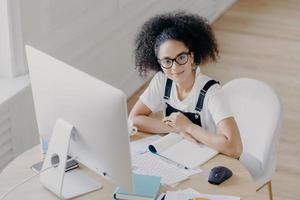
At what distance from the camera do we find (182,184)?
254 centimetres

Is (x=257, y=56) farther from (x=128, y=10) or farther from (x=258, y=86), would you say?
(x=258, y=86)

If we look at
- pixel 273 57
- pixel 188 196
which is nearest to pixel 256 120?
pixel 188 196

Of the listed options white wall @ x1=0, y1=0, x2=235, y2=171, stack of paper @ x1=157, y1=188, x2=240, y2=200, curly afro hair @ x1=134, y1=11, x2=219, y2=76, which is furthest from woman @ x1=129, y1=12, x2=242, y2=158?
white wall @ x1=0, y1=0, x2=235, y2=171

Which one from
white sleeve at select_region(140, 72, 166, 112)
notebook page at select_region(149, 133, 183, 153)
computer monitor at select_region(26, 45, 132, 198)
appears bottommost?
notebook page at select_region(149, 133, 183, 153)

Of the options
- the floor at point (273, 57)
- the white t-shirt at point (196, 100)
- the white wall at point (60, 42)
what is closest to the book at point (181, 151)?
the white t-shirt at point (196, 100)

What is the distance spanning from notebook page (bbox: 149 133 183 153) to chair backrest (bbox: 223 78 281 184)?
12.7 inches

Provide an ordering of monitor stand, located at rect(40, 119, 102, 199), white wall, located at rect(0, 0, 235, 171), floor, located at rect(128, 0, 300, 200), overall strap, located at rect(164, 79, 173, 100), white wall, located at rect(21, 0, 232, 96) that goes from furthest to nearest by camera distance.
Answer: floor, located at rect(128, 0, 300, 200)
white wall, located at rect(21, 0, 232, 96)
white wall, located at rect(0, 0, 235, 171)
overall strap, located at rect(164, 79, 173, 100)
monitor stand, located at rect(40, 119, 102, 199)

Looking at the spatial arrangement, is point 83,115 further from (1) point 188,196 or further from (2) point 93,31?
(2) point 93,31

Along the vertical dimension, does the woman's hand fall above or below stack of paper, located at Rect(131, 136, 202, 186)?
above

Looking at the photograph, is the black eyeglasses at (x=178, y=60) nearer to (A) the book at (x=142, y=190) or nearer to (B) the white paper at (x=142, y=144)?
(B) the white paper at (x=142, y=144)

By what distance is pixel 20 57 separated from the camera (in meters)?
3.56

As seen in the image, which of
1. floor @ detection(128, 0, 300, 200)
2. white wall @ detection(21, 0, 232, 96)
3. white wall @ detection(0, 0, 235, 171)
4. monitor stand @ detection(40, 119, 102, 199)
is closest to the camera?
monitor stand @ detection(40, 119, 102, 199)

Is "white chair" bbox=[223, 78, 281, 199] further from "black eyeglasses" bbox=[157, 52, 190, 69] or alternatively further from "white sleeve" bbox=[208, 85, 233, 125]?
"black eyeglasses" bbox=[157, 52, 190, 69]

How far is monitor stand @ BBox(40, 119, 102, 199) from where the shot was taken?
2.44 meters
